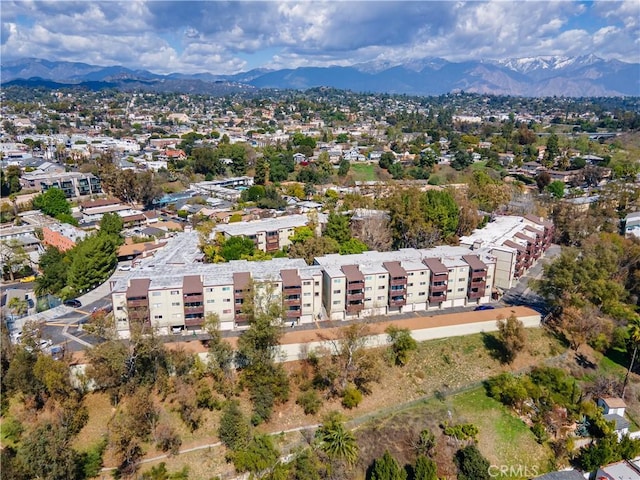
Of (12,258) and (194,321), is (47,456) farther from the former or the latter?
(12,258)

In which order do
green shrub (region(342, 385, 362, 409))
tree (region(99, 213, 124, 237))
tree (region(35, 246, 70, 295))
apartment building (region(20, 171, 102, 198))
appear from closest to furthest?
green shrub (region(342, 385, 362, 409))
tree (region(35, 246, 70, 295))
tree (region(99, 213, 124, 237))
apartment building (region(20, 171, 102, 198))

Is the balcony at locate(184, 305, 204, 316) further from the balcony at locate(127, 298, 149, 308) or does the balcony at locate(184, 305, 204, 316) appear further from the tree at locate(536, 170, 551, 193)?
the tree at locate(536, 170, 551, 193)

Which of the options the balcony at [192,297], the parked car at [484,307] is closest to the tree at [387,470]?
the balcony at [192,297]

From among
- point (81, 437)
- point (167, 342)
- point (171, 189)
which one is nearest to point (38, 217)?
point (171, 189)

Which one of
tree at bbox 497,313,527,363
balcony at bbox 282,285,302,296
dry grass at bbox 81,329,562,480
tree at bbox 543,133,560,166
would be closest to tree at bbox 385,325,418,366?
dry grass at bbox 81,329,562,480

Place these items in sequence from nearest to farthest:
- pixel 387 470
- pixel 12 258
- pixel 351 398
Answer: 1. pixel 387 470
2. pixel 351 398
3. pixel 12 258

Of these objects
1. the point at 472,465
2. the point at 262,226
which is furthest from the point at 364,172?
the point at 472,465

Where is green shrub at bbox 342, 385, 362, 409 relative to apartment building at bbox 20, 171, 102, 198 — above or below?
below
